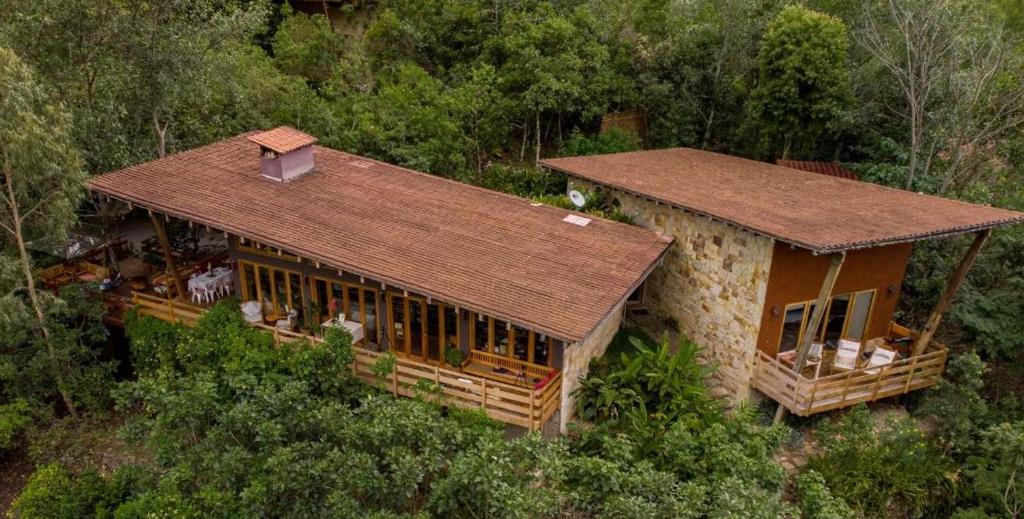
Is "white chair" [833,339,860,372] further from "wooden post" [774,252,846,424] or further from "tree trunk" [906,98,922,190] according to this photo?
"tree trunk" [906,98,922,190]

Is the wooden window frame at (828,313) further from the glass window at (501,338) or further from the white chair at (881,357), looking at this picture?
the glass window at (501,338)

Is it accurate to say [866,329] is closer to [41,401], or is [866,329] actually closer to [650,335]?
[650,335]

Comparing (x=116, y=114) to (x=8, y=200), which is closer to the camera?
(x=8, y=200)

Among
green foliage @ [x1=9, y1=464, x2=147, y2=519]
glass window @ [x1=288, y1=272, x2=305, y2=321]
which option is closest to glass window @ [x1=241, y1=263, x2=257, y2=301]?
glass window @ [x1=288, y1=272, x2=305, y2=321]

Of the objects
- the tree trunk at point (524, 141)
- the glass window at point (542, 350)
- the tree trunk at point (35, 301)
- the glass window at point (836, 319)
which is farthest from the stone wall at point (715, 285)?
the tree trunk at point (35, 301)

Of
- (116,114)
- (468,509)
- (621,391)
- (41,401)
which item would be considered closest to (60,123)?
(116,114)

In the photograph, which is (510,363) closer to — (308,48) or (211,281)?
(211,281)
